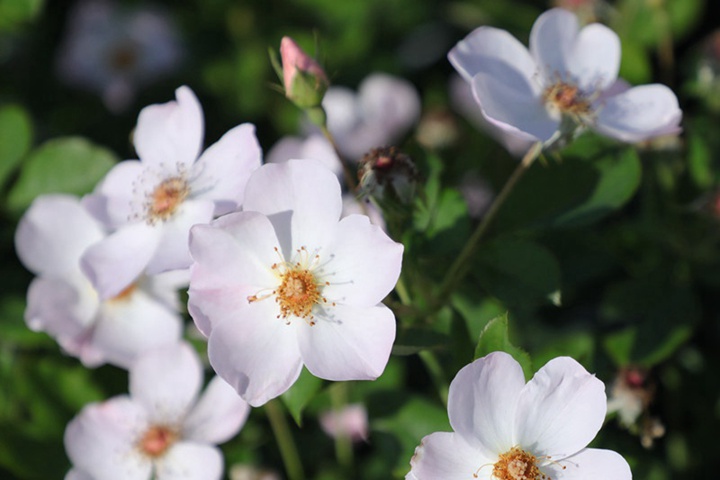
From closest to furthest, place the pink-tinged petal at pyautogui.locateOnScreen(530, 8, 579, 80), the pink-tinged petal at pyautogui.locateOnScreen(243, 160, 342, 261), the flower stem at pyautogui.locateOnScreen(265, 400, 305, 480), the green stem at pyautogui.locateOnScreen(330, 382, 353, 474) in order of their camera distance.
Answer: the pink-tinged petal at pyautogui.locateOnScreen(243, 160, 342, 261) → the pink-tinged petal at pyautogui.locateOnScreen(530, 8, 579, 80) → the flower stem at pyautogui.locateOnScreen(265, 400, 305, 480) → the green stem at pyautogui.locateOnScreen(330, 382, 353, 474)

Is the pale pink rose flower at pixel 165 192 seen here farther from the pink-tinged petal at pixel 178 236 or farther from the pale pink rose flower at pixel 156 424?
the pale pink rose flower at pixel 156 424

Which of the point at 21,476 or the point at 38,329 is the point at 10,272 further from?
the point at 21,476

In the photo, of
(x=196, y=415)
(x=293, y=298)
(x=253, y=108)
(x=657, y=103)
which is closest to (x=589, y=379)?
(x=293, y=298)

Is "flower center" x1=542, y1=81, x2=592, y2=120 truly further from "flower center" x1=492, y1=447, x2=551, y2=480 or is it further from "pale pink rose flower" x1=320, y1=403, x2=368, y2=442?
"pale pink rose flower" x1=320, y1=403, x2=368, y2=442

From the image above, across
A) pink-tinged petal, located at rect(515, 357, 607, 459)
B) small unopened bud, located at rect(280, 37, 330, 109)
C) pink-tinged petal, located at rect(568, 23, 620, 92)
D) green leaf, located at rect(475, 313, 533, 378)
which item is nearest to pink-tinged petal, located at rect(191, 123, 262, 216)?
small unopened bud, located at rect(280, 37, 330, 109)

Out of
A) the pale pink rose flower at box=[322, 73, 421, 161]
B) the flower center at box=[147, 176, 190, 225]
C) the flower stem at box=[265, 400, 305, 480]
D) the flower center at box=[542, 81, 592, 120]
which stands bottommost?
the flower stem at box=[265, 400, 305, 480]

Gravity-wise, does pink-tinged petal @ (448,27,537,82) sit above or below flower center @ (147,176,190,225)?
above

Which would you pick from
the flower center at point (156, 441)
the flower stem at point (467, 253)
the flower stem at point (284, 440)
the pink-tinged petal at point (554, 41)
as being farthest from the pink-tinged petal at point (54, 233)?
the pink-tinged petal at point (554, 41)

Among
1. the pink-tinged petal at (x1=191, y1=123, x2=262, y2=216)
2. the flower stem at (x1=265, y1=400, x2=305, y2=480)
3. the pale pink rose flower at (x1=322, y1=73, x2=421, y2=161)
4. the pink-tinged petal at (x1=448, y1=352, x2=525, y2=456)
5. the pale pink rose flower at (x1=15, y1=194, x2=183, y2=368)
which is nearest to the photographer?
the pink-tinged petal at (x1=448, y1=352, x2=525, y2=456)
